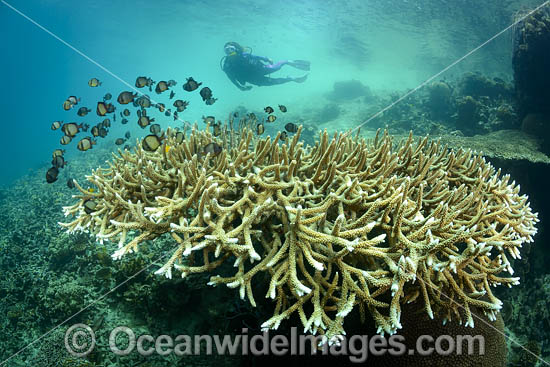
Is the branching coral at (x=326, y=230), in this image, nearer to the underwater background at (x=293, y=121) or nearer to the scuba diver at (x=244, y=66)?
the underwater background at (x=293, y=121)

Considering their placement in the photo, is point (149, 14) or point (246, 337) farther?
point (149, 14)

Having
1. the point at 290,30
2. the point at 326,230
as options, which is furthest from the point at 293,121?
the point at 290,30

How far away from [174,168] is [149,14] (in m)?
46.2

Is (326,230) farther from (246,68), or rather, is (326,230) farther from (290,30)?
(290,30)

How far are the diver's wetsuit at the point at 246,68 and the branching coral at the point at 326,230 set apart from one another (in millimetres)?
11844

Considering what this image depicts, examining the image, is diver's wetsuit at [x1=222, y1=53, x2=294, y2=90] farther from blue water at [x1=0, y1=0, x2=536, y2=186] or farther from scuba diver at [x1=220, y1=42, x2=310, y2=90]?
Result: blue water at [x1=0, y1=0, x2=536, y2=186]

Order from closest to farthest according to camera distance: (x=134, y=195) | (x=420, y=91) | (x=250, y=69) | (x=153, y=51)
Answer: (x=134, y=195) < (x=250, y=69) < (x=420, y=91) < (x=153, y=51)

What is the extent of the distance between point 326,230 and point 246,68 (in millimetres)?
13651

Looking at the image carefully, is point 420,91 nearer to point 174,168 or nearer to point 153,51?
point 174,168

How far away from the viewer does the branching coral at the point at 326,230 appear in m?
2.17

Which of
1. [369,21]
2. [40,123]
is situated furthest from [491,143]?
[40,123]

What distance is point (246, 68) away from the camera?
556 inches

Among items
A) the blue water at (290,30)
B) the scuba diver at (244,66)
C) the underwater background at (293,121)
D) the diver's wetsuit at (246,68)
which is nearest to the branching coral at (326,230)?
the underwater background at (293,121)

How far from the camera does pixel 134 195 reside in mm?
3191
